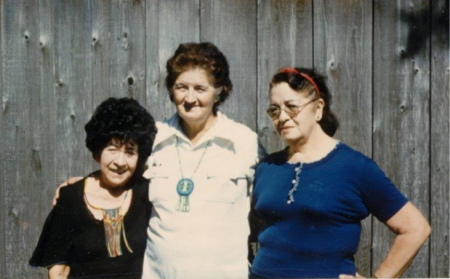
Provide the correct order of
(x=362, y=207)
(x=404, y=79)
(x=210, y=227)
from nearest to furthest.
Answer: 1. (x=362, y=207)
2. (x=210, y=227)
3. (x=404, y=79)

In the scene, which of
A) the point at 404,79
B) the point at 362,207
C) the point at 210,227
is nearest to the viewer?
the point at 362,207

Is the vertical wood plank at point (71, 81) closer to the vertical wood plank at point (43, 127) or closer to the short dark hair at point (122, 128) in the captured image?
the vertical wood plank at point (43, 127)

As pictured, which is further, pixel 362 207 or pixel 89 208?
pixel 89 208

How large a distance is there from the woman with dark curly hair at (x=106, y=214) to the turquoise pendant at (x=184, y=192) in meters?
0.20

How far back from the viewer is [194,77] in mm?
2670

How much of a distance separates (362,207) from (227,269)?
0.63 metres

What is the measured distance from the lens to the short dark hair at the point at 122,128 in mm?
2785

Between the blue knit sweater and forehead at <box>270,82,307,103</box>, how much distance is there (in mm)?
244

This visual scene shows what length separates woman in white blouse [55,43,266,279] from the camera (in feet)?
8.69

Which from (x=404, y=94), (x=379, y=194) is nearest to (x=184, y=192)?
(x=379, y=194)

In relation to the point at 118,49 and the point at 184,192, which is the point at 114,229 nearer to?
the point at 184,192

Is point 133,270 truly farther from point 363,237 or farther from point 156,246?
point 363,237

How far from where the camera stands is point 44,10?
327cm

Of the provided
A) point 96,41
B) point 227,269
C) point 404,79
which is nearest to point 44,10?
point 96,41
